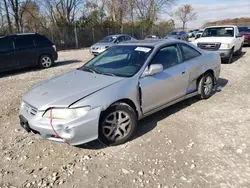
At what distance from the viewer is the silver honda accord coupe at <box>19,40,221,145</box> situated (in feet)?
9.48

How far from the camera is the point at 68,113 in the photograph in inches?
112

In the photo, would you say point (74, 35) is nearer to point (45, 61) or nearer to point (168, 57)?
point (45, 61)

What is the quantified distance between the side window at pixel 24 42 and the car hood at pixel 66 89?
657 cm

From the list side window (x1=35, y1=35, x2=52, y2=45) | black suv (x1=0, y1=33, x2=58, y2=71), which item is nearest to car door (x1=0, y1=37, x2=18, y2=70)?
black suv (x1=0, y1=33, x2=58, y2=71)

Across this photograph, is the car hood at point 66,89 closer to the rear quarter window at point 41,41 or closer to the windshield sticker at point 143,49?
the windshield sticker at point 143,49

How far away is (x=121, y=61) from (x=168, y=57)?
899 millimetres

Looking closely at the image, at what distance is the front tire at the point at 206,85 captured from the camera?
4.85m

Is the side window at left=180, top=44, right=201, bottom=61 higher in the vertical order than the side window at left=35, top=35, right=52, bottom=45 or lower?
lower

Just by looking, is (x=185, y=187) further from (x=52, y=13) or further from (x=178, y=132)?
(x=52, y=13)

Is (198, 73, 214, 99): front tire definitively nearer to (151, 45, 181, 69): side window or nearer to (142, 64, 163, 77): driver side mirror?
(151, 45, 181, 69): side window

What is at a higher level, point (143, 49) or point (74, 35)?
point (74, 35)

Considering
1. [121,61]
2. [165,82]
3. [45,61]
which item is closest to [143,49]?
[121,61]

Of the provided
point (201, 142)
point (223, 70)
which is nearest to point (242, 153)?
point (201, 142)

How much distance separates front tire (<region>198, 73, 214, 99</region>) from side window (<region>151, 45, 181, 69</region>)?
987 millimetres
